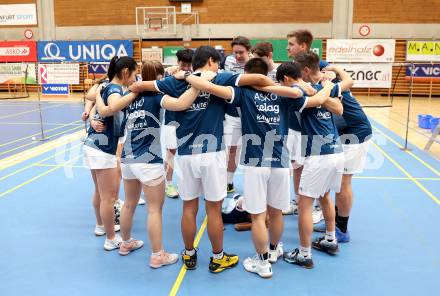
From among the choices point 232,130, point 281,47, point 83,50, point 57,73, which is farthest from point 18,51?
point 232,130

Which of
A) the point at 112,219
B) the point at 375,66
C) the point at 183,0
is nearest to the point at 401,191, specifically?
the point at 112,219

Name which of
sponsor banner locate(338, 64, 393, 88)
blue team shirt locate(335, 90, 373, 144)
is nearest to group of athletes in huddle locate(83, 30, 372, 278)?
blue team shirt locate(335, 90, 373, 144)

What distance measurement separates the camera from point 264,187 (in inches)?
147

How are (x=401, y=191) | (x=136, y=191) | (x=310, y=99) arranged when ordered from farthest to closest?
1. (x=401, y=191)
2. (x=136, y=191)
3. (x=310, y=99)

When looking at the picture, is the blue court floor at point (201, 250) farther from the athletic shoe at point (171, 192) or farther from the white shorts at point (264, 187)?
the white shorts at point (264, 187)

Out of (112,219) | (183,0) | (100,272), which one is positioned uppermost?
(183,0)

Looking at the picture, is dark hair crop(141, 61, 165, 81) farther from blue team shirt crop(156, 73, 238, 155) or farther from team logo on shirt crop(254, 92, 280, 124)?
team logo on shirt crop(254, 92, 280, 124)

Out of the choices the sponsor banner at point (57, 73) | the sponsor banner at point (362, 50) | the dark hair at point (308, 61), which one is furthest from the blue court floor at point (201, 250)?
the sponsor banner at point (362, 50)

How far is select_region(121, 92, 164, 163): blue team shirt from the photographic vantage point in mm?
3744

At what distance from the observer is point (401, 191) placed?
630 centimetres

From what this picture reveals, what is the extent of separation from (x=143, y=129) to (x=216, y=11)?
60.7 feet

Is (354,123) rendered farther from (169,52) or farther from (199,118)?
(169,52)

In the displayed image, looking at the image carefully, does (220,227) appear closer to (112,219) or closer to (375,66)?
(112,219)

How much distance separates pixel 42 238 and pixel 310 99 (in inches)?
138
